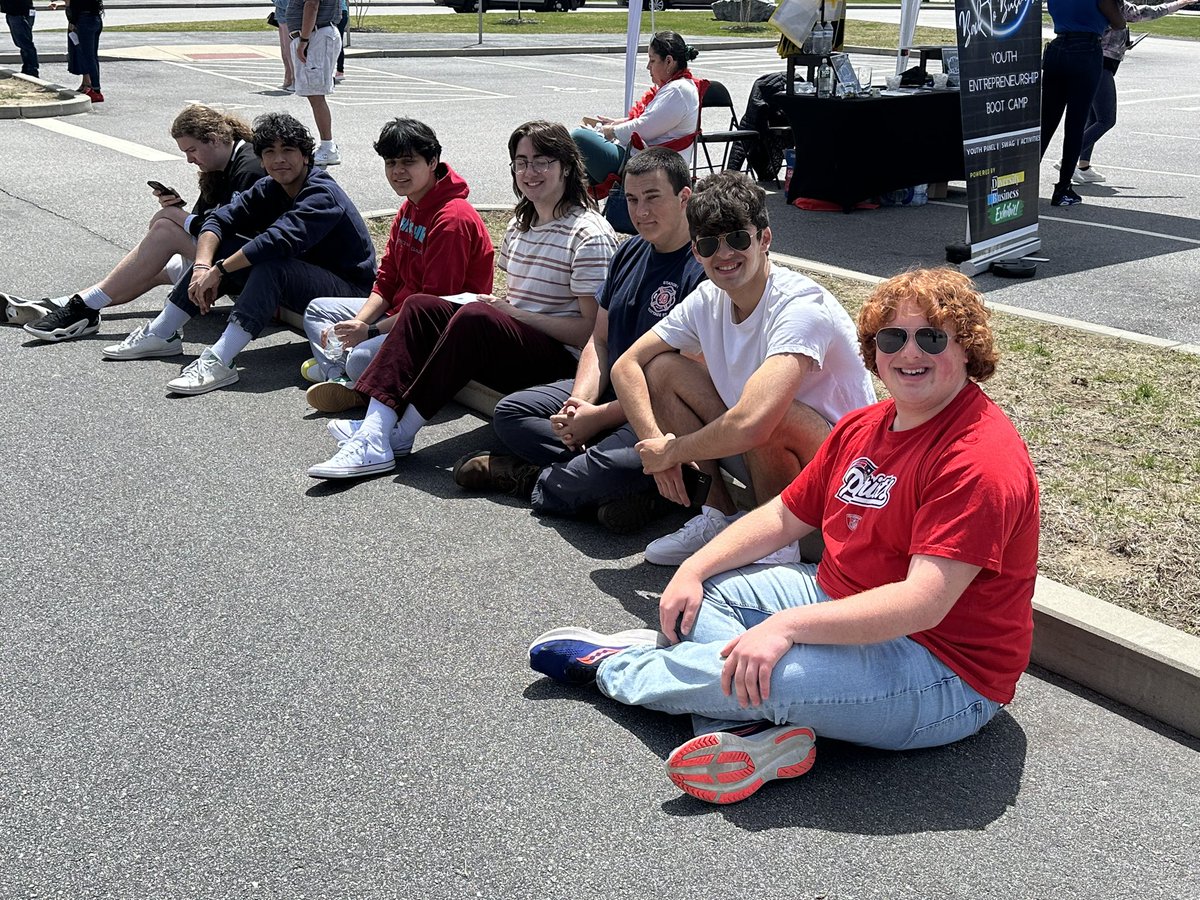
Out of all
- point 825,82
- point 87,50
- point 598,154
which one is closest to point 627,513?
point 598,154

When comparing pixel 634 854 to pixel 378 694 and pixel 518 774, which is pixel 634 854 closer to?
pixel 518 774

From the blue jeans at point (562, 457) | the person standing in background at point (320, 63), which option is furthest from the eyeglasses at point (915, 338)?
A: the person standing in background at point (320, 63)

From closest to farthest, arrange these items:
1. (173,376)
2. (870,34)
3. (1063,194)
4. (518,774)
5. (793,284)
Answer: (518,774)
(793,284)
(173,376)
(1063,194)
(870,34)

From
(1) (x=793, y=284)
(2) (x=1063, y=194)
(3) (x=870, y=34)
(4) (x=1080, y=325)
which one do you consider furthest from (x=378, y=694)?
(3) (x=870, y=34)

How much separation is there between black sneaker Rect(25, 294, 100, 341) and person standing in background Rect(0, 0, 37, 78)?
12.9m

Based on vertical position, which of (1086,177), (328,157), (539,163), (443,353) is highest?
(539,163)

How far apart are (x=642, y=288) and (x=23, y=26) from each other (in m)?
16.6

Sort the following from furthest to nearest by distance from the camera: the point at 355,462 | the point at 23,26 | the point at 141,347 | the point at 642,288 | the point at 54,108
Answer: the point at 23,26
the point at 54,108
the point at 141,347
the point at 355,462
the point at 642,288

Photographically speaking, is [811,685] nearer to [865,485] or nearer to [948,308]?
[865,485]

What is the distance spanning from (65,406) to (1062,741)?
15.4ft

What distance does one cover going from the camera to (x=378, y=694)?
11.9ft

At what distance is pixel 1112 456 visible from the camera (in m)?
5.07

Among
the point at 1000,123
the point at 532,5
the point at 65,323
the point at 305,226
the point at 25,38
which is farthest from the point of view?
the point at 532,5

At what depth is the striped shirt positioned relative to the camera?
541 centimetres
